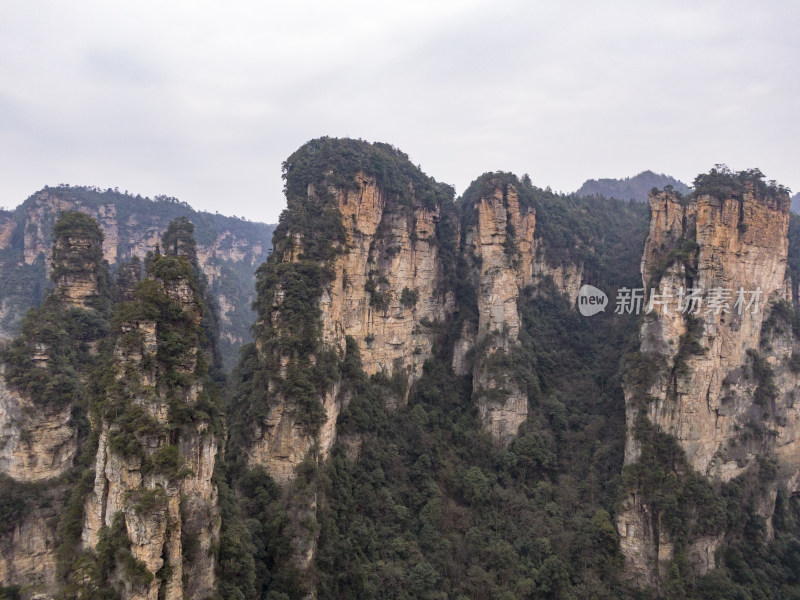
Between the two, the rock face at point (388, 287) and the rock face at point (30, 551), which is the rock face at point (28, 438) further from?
the rock face at point (388, 287)

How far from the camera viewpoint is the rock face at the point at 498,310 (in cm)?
3075

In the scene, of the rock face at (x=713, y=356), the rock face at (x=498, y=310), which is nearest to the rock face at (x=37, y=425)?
the rock face at (x=498, y=310)

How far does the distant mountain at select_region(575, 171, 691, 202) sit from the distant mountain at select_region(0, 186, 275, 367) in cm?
6299

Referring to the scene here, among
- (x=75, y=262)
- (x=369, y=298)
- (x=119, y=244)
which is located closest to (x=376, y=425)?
(x=369, y=298)

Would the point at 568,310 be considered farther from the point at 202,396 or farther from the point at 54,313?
the point at 54,313

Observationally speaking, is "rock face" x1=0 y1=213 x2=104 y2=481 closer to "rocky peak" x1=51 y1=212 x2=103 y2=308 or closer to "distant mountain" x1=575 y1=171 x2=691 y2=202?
"rocky peak" x1=51 y1=212 x2=103 y2=308

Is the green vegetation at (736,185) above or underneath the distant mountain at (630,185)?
underneath

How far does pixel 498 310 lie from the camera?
3262 cm

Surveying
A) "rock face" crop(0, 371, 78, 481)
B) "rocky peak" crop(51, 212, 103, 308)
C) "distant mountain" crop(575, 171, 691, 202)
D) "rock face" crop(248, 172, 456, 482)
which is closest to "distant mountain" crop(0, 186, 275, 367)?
"rocky peak" crop(51, 212, 103, 308)

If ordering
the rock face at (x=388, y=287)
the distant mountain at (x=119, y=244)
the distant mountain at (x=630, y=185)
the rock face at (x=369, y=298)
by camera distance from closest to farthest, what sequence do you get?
the rock face at (x=369, y=298) → the rock face at (x=388, y=287) → the distant mountain at (x=119, y=244) → the distant mountain at (x=630, y=185)

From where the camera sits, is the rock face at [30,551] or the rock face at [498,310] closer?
the rock face at [30,551]

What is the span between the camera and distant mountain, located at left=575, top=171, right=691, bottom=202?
79819mm

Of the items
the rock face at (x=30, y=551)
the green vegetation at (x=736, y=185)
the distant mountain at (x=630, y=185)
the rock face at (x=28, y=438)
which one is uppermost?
the distant mountain at (x=630, y=185)

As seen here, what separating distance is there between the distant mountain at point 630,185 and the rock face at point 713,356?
184 feet
